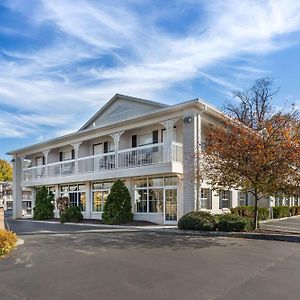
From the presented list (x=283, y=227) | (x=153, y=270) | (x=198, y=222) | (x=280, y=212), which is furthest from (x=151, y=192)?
(x=153, y=270)

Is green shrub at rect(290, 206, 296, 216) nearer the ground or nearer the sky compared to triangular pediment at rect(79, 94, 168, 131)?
nearer the ground

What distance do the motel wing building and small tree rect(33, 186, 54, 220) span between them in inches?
30.6

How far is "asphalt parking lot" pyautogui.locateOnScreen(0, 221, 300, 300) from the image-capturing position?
21.8ft

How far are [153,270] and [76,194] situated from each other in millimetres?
20340

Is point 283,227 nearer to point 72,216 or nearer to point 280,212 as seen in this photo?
point 280,212

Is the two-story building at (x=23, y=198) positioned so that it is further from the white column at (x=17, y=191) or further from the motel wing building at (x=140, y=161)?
the motel wing building at (x=140, y=161)

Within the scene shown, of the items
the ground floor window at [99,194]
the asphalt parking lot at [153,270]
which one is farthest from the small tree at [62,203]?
the asphalt parking lot at [153,270]

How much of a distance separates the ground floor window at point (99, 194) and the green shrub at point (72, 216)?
153 cm

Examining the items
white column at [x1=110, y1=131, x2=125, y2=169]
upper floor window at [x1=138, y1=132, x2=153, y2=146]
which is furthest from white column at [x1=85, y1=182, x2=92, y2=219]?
upper floor window at [x1=138, y1=132, x2=153, y2=146]

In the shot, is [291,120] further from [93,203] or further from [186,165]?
[93,203]

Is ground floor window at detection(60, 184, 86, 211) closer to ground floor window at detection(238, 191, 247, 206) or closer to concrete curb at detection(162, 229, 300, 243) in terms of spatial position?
ground floor window at detection(238, 191, 247, 206)

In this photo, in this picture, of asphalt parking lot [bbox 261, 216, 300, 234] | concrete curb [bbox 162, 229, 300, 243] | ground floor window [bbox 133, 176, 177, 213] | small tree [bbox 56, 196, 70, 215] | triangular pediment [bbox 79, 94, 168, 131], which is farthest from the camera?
small tree [bbox 56, 196, 70, 215]

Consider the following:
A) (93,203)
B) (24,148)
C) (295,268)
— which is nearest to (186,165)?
(93,203)

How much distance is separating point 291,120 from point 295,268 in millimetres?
8605
